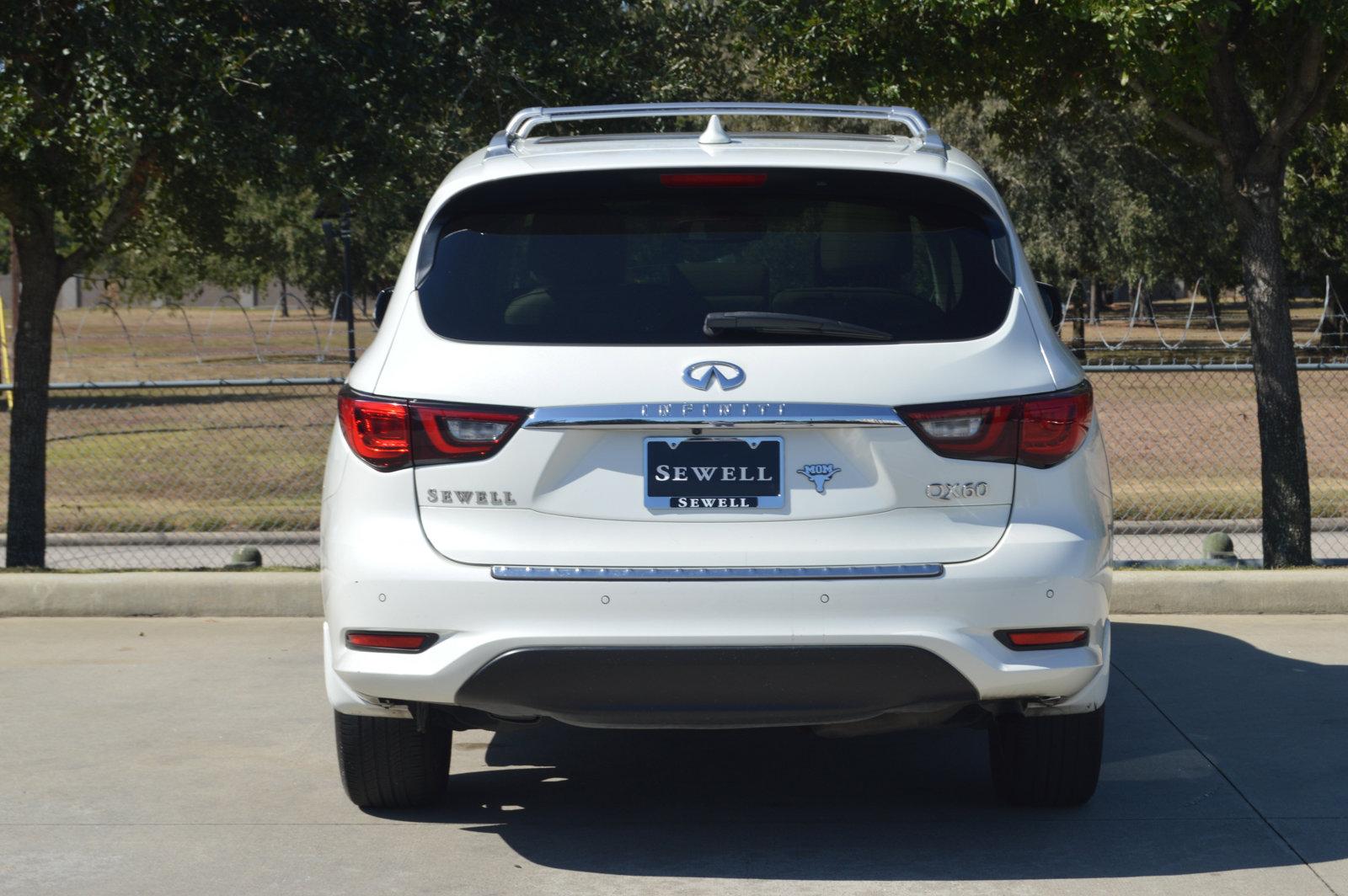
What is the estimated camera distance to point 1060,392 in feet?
14.0

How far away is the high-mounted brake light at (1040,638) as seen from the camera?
418 cm

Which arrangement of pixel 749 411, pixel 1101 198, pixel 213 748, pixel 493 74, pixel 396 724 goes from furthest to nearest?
pixel 1101 198
pixel 493 74
pixel 213 748
pixel 396 724
pixel 749 411

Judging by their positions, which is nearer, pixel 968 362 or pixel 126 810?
pixel 968 362

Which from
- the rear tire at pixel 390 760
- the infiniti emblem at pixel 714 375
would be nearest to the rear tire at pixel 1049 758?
the infiniti emblem at pixel 714 375

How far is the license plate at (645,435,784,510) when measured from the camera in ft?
13.5

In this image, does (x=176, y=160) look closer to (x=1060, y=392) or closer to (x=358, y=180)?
(x=358, y=180)

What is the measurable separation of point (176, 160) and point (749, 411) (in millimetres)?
7276

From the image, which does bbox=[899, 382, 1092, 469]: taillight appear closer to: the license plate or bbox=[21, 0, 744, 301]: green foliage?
the license plate

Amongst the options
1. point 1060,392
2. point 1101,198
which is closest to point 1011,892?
point 1060,392

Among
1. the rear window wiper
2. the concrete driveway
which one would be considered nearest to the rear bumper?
the concrete driveway

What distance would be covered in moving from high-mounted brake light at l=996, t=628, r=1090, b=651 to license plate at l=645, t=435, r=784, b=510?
68 cm

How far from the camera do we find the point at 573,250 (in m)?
4.39

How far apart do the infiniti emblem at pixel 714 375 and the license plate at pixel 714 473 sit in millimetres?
134

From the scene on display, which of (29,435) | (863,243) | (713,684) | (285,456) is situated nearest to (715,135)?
(863,243)
